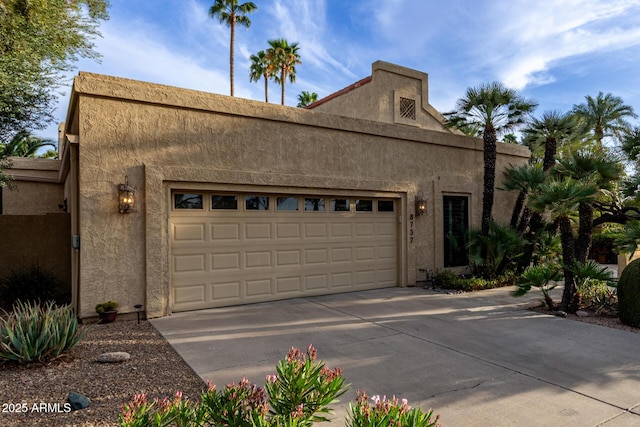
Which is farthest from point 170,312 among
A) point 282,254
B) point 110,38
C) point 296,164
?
point 110,38

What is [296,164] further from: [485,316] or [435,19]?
[435,19]

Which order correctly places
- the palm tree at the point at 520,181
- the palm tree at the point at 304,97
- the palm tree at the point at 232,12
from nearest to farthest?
the palm tree at the point at 520,181, the palm tree at the point at 232,12, the palm tree at the point at 304,97

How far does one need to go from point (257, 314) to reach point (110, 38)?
8.29 metres

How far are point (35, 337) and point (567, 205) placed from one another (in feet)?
27.2

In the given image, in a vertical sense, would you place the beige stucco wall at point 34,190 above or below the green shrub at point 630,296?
above

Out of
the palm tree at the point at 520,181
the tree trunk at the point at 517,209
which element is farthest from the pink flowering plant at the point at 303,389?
the tree trunk at the point at 517,209

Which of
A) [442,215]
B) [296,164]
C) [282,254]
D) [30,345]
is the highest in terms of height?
[296,164]

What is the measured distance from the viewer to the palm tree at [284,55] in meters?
28.0

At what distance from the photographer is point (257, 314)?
6.87 metres

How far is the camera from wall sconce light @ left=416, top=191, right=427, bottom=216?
9766 millimetres

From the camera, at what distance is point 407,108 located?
12828 millimetres

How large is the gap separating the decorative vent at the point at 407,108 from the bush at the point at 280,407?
1134cm

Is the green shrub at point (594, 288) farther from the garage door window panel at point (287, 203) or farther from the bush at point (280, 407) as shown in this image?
the bush at point (280, 407)

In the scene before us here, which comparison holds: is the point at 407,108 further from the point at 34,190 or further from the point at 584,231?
the point at 34,190
